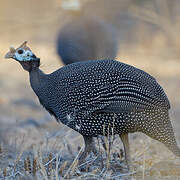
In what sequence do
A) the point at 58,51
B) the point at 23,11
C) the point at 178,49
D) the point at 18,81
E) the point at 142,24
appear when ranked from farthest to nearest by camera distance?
the point at 23,11 < the point at 142,24 < the point at 178,49 < the point at 18,81 < the point at 58,51

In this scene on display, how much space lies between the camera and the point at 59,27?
24.3 ft

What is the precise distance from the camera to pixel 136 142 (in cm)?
501

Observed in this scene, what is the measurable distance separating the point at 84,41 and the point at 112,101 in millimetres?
3051

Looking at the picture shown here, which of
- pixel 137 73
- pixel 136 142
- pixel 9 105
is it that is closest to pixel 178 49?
pixel 9 105

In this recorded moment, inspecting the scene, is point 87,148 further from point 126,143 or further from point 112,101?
point 112,101

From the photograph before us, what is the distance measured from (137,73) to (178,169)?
2.58ft

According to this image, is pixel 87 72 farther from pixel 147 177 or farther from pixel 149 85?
pixel 147 177

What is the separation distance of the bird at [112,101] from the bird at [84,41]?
257 cm

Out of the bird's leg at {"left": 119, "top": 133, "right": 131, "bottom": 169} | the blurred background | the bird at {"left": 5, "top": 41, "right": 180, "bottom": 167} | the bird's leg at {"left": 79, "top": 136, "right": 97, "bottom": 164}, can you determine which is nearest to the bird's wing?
the bird at {"left": 5, "top": 41, "right": 180, "bottom": 167}

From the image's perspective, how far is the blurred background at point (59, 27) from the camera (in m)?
7.42

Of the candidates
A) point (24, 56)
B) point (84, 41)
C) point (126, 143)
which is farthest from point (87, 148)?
point (84, 41)

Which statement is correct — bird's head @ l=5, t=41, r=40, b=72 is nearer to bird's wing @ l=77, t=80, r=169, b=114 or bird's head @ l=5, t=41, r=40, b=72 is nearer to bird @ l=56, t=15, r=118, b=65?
bird's wing @ l=77, t=80, r=169, b=114

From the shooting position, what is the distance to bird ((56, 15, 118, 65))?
606 centimetres

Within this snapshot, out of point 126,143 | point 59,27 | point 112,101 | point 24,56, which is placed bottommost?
point 126,143
